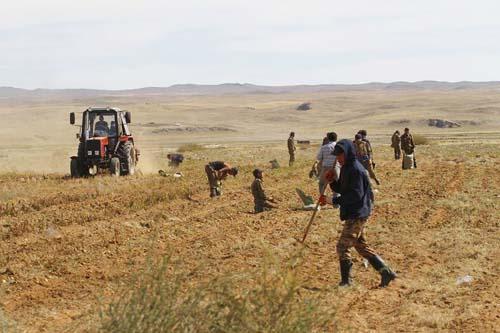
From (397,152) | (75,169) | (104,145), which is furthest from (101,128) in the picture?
(397,152)

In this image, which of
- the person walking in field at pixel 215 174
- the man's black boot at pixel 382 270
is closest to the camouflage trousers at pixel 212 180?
the person walking in field at pixel 215 174

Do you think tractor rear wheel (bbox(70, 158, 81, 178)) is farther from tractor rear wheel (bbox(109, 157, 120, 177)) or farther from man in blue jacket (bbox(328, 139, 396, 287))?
man in blue jacket (bbox(328, 139, 396, 287))

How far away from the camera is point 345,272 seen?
8453 mm

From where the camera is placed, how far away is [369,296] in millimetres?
8250

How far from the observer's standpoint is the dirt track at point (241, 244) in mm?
7801

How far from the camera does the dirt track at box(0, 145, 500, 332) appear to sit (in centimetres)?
780

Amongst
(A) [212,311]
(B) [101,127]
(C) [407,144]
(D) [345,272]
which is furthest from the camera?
(C) [407,144]

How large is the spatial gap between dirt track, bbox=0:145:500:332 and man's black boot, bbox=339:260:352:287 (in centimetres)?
14

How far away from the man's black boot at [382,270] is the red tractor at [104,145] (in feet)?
44.9

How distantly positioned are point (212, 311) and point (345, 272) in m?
3.50

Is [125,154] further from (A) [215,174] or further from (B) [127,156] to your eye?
(A) [215,174]

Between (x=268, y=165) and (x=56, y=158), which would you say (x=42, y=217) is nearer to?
(x=268, y=165)

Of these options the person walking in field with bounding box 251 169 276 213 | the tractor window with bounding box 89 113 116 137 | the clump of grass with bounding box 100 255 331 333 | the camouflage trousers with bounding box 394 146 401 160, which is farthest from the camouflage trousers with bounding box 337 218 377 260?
the camouflage trousers with bounding box 394 146 401 160

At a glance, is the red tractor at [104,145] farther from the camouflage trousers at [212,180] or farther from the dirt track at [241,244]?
the camouflage trousers at [212,180]
